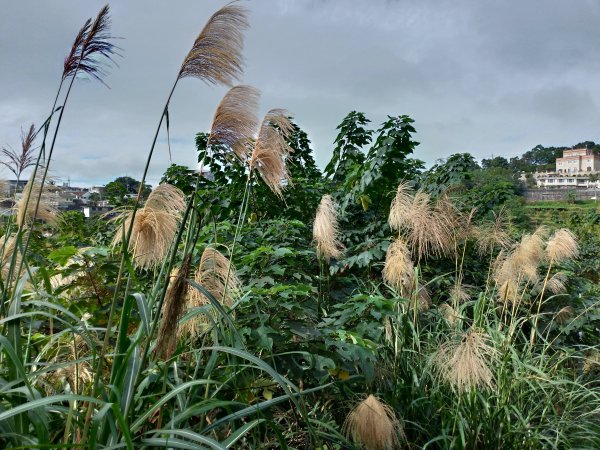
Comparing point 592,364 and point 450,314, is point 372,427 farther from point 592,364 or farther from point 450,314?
point 592,364

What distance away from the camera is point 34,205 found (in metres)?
2.23

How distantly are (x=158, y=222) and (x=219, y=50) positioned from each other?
57cm

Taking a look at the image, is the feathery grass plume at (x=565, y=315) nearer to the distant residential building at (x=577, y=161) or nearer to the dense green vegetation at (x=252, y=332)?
the dense green vegetation at (x=252, y=332)

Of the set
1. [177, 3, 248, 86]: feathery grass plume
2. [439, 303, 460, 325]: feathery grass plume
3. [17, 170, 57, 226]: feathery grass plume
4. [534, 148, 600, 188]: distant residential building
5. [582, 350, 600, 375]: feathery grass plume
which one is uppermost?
[534, 148, 600, 188]: distant residential building

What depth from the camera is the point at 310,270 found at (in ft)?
12.9

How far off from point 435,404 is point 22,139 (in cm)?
218

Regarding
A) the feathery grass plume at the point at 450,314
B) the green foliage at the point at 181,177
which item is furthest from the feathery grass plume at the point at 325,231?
the green foliage at the point at 181,177

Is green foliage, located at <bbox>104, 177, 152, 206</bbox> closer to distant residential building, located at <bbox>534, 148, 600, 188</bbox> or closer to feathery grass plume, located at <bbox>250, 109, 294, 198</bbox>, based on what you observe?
feathery grass plume, located at <bbox>250, 109, 294, 198</bbox>

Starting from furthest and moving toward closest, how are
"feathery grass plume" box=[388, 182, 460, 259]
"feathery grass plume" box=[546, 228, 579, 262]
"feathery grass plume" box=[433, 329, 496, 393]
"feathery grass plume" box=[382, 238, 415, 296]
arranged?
"feathery grass plume" box=[546, 228, 579, 262]
"feathery grass plume" box=[388, 182, 460, 259]
"feathery grass plume" box=[382, 238, 415, 296]
"feathery grass plume" box=[433, 329, 496, 393]

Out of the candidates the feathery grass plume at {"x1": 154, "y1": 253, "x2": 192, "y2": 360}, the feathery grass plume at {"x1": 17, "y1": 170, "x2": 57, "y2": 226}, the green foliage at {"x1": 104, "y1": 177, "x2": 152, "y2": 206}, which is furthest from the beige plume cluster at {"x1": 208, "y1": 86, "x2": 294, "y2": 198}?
the green foliage at {"x1": 104, "y1": 177, "x2": 152, "y2": 206}

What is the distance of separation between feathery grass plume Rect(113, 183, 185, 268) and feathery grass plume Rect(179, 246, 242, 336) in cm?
18

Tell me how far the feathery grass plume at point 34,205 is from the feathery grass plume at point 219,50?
82 centimetres

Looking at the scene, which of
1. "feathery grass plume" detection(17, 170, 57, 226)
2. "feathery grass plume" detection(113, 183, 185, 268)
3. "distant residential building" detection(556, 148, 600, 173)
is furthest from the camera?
"distant residential building" detection(556, 148, 600, 173)

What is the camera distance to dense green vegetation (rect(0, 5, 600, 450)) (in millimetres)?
1465
